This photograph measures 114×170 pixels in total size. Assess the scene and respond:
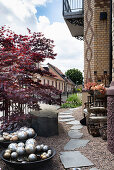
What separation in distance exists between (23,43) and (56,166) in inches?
115

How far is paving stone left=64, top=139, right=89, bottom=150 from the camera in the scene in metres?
3.40

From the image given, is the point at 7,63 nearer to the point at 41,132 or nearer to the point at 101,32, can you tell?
the point at 41,132

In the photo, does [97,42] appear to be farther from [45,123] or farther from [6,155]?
[6,155]

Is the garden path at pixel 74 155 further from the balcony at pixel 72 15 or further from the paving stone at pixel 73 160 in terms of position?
the balcony at pixel 72 15

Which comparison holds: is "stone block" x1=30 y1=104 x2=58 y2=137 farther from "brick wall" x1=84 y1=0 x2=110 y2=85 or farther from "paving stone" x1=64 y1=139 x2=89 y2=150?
"brick wall" x1=84 y1=0 x2=110 y2=85

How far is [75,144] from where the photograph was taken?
3.56 m

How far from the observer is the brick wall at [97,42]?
6.21 metres

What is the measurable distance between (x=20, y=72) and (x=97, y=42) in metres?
3.48

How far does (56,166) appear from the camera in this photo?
262 centimetres

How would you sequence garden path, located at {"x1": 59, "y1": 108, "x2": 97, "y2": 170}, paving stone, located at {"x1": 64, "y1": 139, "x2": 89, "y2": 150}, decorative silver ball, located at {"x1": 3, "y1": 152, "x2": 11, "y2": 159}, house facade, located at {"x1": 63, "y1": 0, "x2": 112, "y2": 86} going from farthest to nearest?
house facade, located at {"x1": 63, "y1": 0, "x2": 112, "y2": 86}
paving stone, located at {"x1": 64, "y1": 139, "x2": 89, "y2": 150}
garden path, located at {"x1": 59, "y1": 108, "x2": 97, "y2": 170}
decorative silver ball, located at {"x1": 3, "y1": 152, "x2": 11, "y2": 159}

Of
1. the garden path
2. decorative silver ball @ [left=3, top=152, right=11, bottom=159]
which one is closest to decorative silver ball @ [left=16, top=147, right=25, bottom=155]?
decorative silver ball @ [left=3, top=152, right=11, bottom=159]

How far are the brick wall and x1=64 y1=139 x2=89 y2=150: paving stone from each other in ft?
9.39

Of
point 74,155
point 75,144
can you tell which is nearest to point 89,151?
point 74,155

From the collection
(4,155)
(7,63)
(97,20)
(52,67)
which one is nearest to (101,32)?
(97,20)
